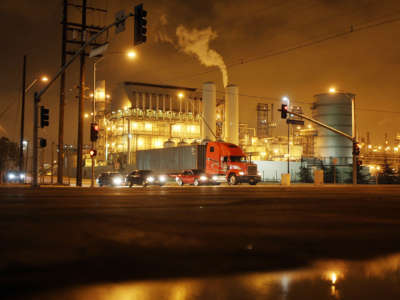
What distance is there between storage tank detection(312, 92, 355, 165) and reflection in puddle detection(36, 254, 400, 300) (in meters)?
53.7

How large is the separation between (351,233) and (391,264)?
3.03m

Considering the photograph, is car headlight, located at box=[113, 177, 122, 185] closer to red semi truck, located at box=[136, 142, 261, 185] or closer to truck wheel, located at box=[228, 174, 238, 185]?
red semi truck, located at box=[136, 142, 261, 185]

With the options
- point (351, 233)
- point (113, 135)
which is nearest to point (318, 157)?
point (113, 135)

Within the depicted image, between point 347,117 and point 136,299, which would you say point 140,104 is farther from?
point 136,299

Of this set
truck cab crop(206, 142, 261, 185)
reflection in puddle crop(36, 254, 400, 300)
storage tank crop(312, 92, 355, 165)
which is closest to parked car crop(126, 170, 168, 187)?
truck cab crop(206, 142, 261, 185)

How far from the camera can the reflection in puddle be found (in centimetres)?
495

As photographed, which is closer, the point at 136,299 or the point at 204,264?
the point at 136,299

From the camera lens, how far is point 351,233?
968cm

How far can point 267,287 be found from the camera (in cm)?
532

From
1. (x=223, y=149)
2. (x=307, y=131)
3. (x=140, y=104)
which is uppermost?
(x=140, y=104)

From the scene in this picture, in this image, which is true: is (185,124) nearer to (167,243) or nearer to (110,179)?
(110,179)

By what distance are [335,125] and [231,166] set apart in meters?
25.8

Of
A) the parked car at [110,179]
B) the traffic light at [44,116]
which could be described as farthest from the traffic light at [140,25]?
the parked car at [110,179]

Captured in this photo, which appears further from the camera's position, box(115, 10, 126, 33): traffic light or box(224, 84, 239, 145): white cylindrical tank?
box(224, 84, 239, 145): white cylindrical tank
